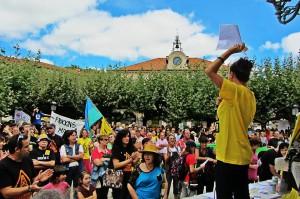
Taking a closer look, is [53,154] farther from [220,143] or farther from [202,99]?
[202,99]

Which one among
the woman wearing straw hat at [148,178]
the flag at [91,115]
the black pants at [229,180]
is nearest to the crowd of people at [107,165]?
the woman wearing straw hat at [148,178]

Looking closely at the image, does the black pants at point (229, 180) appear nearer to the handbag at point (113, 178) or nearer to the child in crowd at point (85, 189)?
the handbag at point (113, 178)

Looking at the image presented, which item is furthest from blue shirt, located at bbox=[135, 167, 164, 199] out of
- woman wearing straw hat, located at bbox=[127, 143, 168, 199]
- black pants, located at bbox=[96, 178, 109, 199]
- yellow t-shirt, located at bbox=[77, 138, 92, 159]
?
yellow t-shirt, located at bbox=[77, 138, 92, 159]

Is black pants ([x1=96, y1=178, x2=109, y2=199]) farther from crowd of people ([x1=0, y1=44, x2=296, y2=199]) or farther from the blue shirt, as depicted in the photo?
the blue shirt

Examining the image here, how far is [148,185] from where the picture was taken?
6250 millimetres

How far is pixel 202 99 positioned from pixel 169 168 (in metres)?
30.8

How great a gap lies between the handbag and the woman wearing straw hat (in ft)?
4.72

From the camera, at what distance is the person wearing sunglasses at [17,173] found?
17.1ft

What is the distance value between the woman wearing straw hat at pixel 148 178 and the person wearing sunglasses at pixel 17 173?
4.27 feet

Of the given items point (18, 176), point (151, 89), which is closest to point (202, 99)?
point (151, 89)

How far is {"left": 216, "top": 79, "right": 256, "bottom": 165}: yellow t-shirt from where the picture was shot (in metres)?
3.96

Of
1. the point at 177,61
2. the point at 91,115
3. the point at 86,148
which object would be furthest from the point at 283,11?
the point at 177,61

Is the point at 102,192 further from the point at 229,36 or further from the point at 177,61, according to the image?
the point at 177,61

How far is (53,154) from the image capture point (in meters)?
9.27
